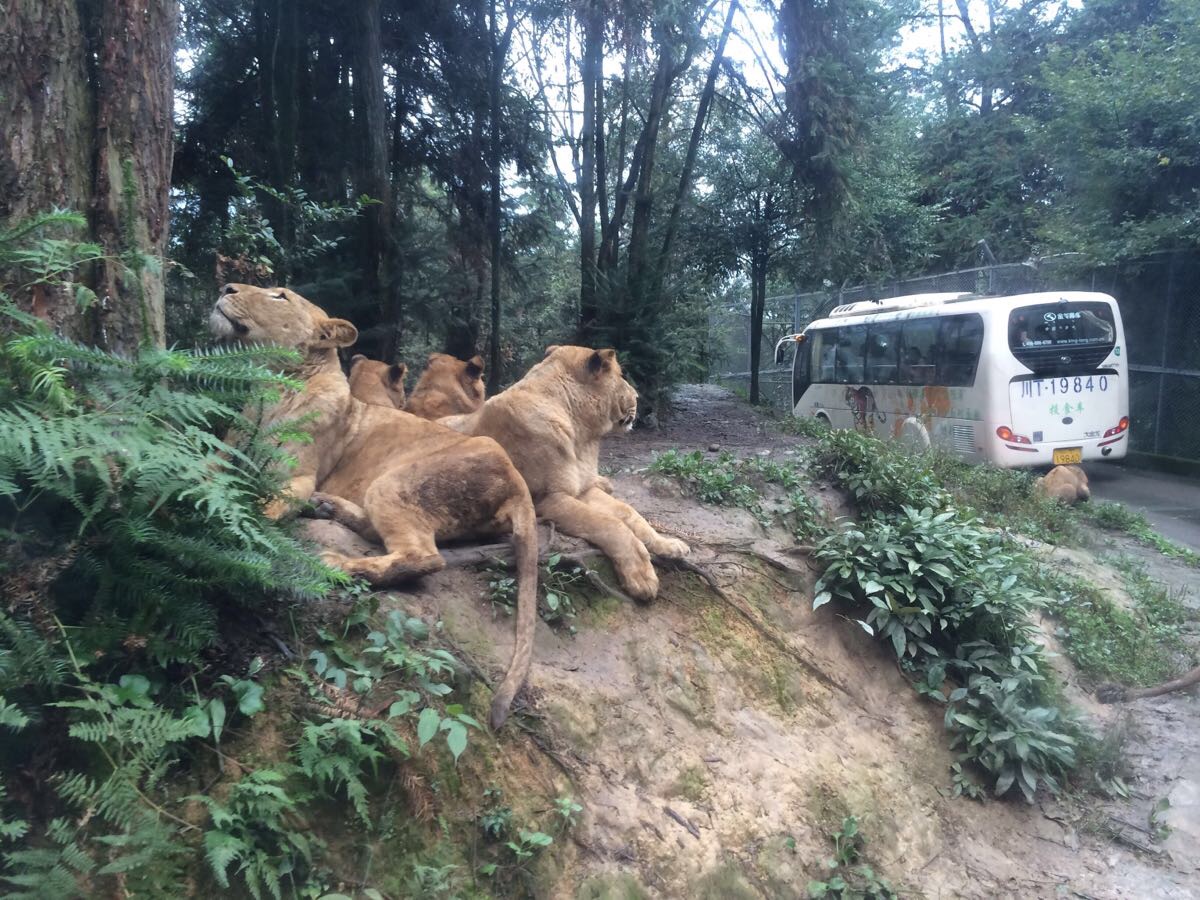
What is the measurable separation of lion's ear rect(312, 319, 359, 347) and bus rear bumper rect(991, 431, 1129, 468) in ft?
34.6

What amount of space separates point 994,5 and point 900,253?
12.8m

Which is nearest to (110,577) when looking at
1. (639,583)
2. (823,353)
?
(639,583)

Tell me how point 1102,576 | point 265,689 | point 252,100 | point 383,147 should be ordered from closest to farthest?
1. point 265,689
2. point 1102,576
3. point 383,147
4. point 252,100

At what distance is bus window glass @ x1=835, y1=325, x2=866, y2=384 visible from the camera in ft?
55.8

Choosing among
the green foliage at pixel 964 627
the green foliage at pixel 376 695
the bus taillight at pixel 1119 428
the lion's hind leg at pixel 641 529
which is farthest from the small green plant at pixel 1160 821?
the bus taillight at pixel 1119 428

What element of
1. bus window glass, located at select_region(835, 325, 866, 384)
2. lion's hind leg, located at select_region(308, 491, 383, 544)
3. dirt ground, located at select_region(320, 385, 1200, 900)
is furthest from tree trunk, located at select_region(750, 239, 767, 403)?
lion's hind leg, located at select_region(308, 491, 383, 544)

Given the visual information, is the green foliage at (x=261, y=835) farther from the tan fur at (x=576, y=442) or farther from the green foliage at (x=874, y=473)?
the green foliage at (x=874, y=473)

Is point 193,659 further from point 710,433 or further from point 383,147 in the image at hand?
point 710,433

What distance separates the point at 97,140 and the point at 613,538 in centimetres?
327

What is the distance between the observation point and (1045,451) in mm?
13664

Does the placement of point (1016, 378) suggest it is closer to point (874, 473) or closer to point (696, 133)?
point (696, 133)

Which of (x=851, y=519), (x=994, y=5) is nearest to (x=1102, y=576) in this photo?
(x=851, y=519)

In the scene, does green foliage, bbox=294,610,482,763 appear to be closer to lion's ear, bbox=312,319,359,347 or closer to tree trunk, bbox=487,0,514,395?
lion's ear, bbox=312,319,359,347

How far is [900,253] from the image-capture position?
68.0ft
